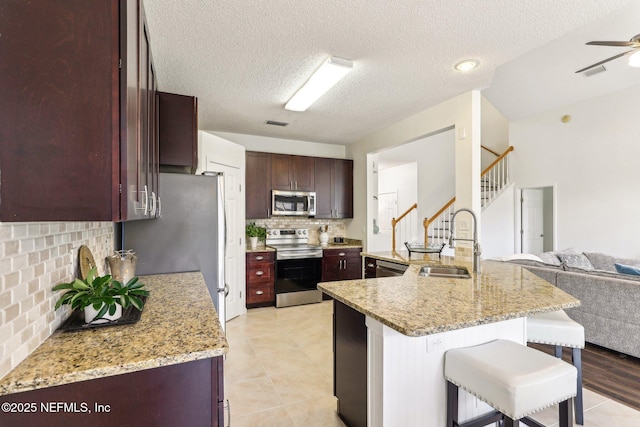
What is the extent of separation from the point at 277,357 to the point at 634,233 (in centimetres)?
546

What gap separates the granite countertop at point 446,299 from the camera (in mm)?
1265

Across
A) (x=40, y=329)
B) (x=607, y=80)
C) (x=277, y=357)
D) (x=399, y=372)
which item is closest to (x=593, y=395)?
(x=399, y=372)

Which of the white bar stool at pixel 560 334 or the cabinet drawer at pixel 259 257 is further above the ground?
the cabinet drawer at pixel 259 257

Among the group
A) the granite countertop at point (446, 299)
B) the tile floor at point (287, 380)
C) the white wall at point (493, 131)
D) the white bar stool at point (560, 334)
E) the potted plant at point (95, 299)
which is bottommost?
the tile floor at point (287, 380)

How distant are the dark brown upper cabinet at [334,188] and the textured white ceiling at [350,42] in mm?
1724

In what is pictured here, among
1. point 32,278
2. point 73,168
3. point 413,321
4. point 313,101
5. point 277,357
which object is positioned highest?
point 313,101

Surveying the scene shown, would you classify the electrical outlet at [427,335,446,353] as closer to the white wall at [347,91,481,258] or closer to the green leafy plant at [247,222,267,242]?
the white wall at [347,91,481,258]

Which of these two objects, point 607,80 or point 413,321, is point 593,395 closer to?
point 413,321

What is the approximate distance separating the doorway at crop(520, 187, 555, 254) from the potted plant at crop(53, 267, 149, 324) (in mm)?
6898

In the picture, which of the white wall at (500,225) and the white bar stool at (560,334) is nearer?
the white bar stool at (560,334)

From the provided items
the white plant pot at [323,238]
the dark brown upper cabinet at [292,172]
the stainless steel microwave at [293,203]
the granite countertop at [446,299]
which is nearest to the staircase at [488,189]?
the white plant pot at [323,238]

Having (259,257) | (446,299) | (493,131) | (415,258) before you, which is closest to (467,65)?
(415,258)

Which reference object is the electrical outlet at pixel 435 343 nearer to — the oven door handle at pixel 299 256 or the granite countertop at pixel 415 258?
the granite countertop at pixel 415 258

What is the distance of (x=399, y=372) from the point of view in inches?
57.0
